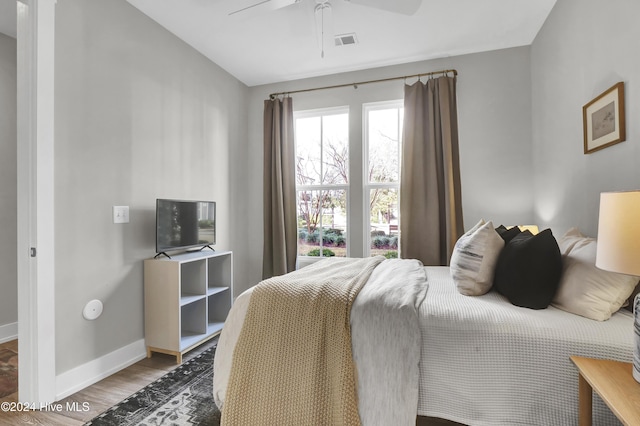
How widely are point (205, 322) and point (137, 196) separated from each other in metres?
1.16

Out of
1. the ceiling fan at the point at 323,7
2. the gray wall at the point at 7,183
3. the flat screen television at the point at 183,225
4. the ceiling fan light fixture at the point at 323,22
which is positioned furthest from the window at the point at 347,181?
the gray wall at the point at 7,183

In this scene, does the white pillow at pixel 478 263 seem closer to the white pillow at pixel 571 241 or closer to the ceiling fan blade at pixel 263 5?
the white pillow at pixel 571 241

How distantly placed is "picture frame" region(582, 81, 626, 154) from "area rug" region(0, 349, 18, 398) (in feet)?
12.5

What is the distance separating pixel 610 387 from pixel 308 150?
3.35 metres

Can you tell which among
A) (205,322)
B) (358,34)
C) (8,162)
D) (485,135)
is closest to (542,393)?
(205,322)

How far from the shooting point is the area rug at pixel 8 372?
2.06 meters

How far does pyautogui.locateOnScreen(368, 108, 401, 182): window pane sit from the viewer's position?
357 cm

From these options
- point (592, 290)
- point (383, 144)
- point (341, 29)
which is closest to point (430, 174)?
point (383, 144)

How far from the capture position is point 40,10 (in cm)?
187

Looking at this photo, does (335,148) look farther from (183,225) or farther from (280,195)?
(183,225)

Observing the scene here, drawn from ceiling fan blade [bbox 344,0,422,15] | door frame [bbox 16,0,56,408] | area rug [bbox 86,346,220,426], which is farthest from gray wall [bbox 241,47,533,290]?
door frame [bbox 16,0,56,408]

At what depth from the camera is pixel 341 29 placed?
9.37 ft

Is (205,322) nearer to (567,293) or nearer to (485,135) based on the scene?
(567,293)

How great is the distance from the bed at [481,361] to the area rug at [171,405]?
938 millimetres
